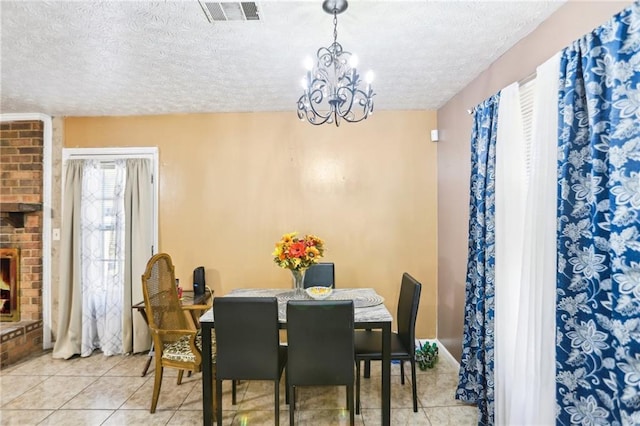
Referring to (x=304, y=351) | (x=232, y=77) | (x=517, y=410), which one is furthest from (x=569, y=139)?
(x=232, y=77)

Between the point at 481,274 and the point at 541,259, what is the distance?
61cm

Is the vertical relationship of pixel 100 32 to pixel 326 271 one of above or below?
above

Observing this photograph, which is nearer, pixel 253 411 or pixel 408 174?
pixel 253 411

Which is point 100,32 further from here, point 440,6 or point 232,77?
point 440,6

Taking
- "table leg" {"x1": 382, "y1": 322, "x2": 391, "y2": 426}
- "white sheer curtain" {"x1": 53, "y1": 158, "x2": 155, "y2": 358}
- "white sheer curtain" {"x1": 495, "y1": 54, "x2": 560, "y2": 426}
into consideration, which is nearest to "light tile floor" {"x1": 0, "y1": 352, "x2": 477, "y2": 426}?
"table leg" {"x1": 382, "y1": 322, "x2": 391, "y2": 426}

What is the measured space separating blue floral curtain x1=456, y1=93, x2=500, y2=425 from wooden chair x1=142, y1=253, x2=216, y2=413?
73.1 inches

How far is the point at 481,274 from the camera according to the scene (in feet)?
7.43

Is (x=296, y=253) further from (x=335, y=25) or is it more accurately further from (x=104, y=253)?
(x=104, y=253)

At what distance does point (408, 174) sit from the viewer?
139 inches

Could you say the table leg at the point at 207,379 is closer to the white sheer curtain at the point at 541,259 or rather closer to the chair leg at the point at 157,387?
the chair leg at the point at 157,387

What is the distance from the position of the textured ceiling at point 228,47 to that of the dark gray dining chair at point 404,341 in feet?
5.40

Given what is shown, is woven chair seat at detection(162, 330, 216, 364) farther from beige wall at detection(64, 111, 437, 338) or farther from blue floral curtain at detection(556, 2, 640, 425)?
blue floral curtain at detection(556, 2, 640, 425)

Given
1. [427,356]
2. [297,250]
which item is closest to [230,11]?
[297,250]

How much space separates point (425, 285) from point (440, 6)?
8.57ft
